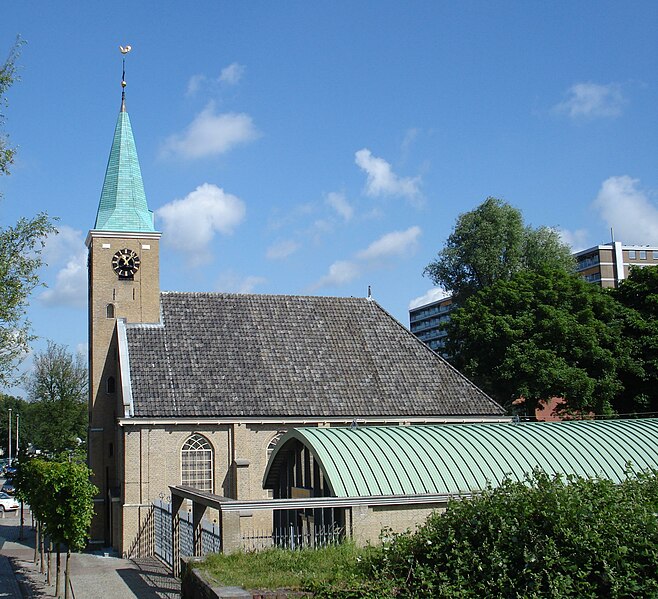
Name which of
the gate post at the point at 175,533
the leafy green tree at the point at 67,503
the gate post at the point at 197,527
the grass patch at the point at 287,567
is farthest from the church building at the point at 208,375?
the grass patch at the point at 287,567

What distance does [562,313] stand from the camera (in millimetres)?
49594

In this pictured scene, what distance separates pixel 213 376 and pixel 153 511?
6.90 m

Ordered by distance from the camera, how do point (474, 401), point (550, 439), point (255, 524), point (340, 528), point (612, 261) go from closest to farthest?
point (340, 528) < point (550, 439) < point (255, 524) < point (474, 401) < point (612, 261)

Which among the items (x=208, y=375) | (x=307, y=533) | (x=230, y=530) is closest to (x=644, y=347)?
(x=208, y=375)

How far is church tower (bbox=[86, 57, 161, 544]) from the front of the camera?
133 ft

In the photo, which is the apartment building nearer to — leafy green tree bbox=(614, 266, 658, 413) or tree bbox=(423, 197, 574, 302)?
tree bbox=(423, 197, 574, 302)

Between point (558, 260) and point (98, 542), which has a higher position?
point (558, 260)

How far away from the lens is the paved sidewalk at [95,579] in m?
26.4

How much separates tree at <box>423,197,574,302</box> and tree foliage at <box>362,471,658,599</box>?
47499 millimetres

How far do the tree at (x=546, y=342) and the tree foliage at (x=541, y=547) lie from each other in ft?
115

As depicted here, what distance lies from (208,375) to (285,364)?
13.2 ft

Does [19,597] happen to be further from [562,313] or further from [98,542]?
[562,313]

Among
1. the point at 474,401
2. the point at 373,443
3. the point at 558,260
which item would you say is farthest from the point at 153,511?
the point at 558,260

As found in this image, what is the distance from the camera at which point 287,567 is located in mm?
16266
